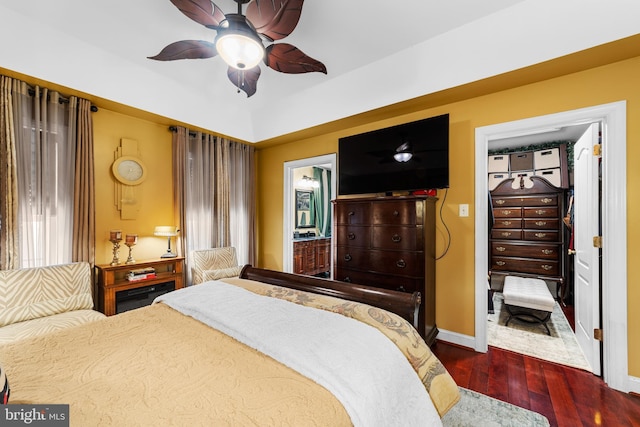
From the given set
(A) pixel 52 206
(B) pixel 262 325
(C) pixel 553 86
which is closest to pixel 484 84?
(C) pixel 553 86

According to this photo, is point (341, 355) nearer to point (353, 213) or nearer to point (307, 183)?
point (353, 213)

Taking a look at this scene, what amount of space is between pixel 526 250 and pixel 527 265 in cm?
24

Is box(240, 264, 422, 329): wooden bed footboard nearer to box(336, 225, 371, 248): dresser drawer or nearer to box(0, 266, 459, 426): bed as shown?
box(0, 266, 459, 426): bed

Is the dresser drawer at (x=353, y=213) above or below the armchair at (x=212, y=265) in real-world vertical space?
above

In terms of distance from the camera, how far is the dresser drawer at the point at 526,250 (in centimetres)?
411

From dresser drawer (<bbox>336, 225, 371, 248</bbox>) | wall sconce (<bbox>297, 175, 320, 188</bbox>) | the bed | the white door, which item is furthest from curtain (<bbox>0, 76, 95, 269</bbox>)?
the white door

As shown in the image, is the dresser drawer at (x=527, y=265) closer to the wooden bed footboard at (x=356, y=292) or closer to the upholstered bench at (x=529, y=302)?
the upholstered bench at (x=529, y=302)

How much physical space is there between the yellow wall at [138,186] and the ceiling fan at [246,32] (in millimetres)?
1706

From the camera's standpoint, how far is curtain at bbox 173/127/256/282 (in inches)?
138

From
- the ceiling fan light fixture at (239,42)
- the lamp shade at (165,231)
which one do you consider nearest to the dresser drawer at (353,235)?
the ceiling fan light fixture at (239,42)

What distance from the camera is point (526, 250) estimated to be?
4.29m

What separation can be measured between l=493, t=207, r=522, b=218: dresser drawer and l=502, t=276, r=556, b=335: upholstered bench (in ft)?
4.44

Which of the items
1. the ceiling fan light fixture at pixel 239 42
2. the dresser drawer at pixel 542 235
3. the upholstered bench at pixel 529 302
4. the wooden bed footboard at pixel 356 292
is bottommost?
the upholstered bench at pixel 529 302

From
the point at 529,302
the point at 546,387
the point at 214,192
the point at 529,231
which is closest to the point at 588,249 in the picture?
the point at 529,302
